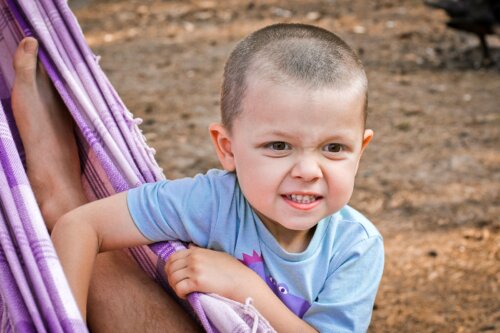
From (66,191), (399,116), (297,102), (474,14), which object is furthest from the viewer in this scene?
(474,14)

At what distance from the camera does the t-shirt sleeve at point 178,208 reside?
1668 mm

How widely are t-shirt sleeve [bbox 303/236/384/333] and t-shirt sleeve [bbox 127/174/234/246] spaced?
28 cm

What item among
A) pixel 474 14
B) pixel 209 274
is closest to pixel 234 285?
pixel 209 274

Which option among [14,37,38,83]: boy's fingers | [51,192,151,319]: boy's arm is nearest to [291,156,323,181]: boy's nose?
[51,192,151,319]: boy's arm

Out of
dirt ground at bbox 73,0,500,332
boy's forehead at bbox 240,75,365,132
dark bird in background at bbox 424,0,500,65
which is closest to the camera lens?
boy's forehead at bbox 240,75,365,132

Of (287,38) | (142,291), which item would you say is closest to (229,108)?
(287,38)

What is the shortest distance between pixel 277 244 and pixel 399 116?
9.27 feet

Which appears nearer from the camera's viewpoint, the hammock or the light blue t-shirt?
the hammock

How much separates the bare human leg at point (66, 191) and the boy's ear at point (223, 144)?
1.21 ft

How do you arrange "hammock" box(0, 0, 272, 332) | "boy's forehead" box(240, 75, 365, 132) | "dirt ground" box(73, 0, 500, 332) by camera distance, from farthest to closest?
"dirt ground" box(73, 0, 500, 332) < "boy's forehead" box(240, 75, 365, 132) < "hammock" box(0, 0, 272, 332)

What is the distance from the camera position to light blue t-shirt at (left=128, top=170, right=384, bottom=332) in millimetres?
1603

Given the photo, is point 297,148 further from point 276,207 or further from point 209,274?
point 209,274

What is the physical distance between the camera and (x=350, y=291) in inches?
63.0

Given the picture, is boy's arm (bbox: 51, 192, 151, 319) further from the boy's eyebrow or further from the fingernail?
the fingernail
